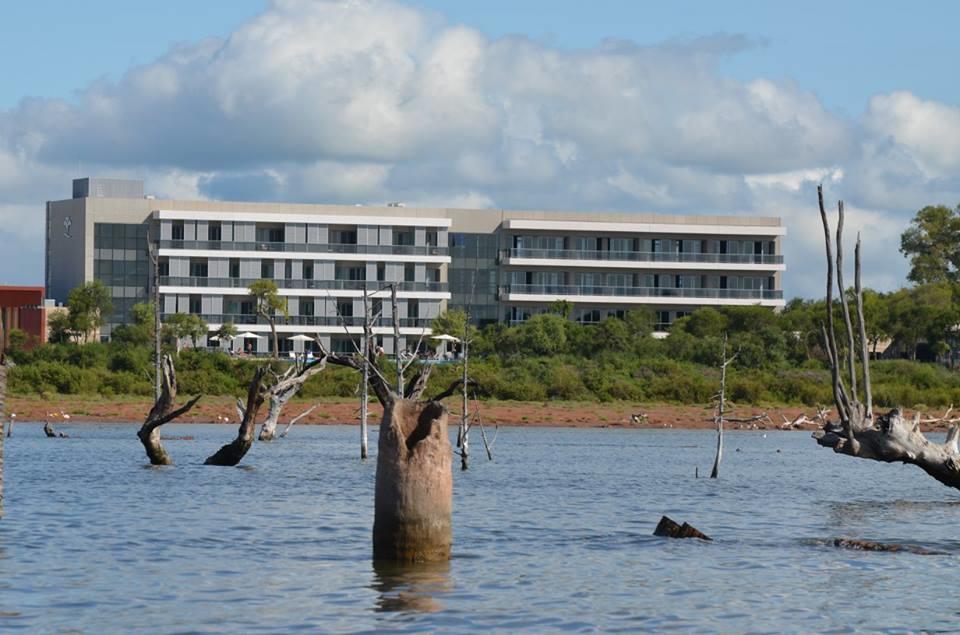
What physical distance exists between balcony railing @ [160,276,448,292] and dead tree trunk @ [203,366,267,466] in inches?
3063

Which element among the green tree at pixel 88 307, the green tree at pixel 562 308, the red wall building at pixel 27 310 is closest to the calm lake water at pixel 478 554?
the green tree at pixel 88 307

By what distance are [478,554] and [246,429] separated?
2165cm

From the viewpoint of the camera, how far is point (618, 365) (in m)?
108

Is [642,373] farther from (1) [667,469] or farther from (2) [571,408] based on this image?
(1) [667,469]

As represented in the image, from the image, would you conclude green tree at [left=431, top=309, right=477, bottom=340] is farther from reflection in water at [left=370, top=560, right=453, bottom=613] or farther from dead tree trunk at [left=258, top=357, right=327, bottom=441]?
reflection in water at [left=370, top=560, right=453, bottom=613]

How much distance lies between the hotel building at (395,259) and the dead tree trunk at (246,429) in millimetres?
76541

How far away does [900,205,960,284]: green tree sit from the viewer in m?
146

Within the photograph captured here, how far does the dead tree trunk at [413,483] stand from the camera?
2330 cm

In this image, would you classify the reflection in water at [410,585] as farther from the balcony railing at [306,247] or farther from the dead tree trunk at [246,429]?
the balcony railing at [306,247]

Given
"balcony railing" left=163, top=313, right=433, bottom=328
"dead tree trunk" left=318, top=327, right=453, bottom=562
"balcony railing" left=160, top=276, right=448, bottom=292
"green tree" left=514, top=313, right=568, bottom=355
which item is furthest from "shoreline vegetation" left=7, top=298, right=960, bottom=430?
"dead tree trunk" left=318, top=327, right=453, bottom=562

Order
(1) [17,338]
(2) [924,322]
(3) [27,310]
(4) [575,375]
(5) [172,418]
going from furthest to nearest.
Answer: (2) [924,322] → (3) [27,310] → (1) [17,338] → (4) [575,375] → (5) [172,418]

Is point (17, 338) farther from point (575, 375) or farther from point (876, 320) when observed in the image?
point (876, 320)

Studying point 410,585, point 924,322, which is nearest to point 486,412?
point 924,322

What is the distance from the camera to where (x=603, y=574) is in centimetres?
2620
